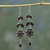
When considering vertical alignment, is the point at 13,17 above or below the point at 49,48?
above

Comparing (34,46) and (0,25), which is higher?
(0,25)

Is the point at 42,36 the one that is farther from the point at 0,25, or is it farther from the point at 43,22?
the point at 0,25

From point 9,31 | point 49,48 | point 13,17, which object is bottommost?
point 49,48

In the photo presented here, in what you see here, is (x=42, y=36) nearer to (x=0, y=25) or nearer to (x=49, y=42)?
(x=49, y=42)

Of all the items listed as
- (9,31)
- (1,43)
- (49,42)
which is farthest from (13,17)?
(49,42)

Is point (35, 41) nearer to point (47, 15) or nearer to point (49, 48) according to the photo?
point (49, 48)

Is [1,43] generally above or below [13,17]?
→ below

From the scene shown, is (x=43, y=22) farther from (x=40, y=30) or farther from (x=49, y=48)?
(x=49, y=48)

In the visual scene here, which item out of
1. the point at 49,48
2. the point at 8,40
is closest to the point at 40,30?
the point at 49,48

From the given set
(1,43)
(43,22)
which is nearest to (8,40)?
(1,43)
